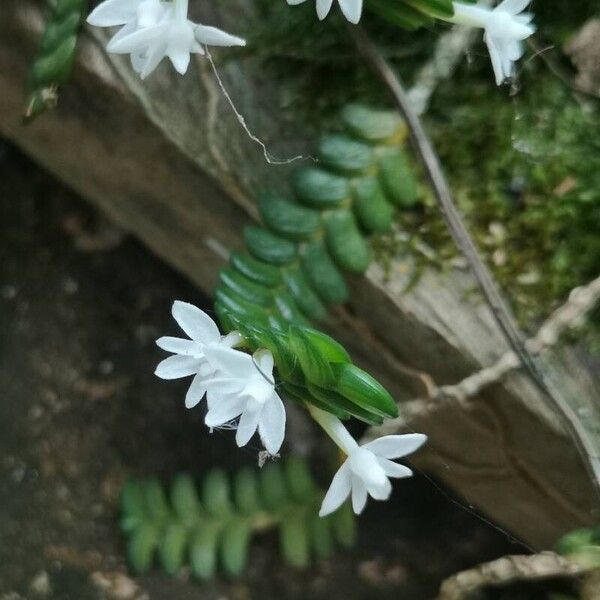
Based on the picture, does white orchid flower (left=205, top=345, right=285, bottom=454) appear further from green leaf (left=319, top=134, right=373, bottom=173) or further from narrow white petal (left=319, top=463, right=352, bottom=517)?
green leaf (left=319, top=134, right=373, bottom=173)

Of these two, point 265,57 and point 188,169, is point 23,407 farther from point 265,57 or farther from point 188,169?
point 265,57

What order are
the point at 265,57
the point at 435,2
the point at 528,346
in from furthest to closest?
the point at 265,57
the point at 528,346
the point at 435,2

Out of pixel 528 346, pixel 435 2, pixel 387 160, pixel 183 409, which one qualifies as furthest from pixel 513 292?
pixel 183 409

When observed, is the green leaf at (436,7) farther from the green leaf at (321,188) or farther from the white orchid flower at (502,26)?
the green leaf at (321,188)

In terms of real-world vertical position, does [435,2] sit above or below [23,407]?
above

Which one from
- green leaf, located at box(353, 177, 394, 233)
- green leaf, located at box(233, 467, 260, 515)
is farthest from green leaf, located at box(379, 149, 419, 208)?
green leaf, located at box(233, 467, 260, 515)

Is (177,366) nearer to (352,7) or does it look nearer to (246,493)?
(352,7)

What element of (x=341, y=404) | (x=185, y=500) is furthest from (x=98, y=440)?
(x=341, y=404)
